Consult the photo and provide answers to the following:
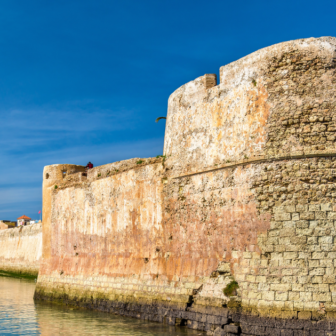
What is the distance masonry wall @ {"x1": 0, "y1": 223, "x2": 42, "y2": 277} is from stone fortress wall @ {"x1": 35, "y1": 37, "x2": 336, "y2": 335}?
1560 centimetres

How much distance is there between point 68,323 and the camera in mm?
10664

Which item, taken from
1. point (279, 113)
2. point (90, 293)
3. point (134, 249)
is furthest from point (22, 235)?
point (279, 113)

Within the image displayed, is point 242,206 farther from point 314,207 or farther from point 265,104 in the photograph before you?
point 265,104

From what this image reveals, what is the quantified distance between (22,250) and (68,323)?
1947 cm

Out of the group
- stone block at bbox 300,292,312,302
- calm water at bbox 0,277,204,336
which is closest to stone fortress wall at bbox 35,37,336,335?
stone block at bbox 300,292,312,302

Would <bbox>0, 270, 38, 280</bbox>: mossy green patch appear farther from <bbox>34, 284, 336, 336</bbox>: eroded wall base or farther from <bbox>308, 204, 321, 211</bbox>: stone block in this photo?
<bbox>308, 204, 321, 211</bbox>: stone block

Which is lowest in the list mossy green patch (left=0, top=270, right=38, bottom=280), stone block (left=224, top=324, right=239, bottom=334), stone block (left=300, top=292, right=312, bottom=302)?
mossy green patch (left=0, top=270, right=38, bottom=280)

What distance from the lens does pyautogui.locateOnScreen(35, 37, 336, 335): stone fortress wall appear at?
24.8 ft

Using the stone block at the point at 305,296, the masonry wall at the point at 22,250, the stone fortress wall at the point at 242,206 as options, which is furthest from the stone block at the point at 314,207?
the masonry wall at the point at 22,250

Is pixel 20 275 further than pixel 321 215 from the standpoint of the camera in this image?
Yes

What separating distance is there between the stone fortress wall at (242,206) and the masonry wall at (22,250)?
15599mm

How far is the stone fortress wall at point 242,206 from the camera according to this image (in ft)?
24.8

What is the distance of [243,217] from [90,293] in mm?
6068

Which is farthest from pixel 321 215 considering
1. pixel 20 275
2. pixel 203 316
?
pixel 20 275
